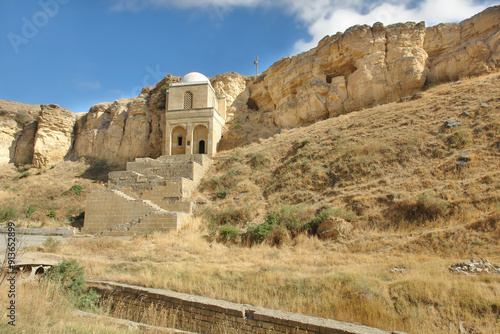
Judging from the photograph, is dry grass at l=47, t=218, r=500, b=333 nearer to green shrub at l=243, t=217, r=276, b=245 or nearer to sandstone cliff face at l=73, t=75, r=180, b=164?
green shrub at l=243, t=217, r=276, b=245

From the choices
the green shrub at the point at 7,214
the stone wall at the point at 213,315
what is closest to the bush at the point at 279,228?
the stone wall at the point at 213,315

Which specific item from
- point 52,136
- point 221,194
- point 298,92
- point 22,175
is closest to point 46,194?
point 22,175

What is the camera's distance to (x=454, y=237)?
301 inches

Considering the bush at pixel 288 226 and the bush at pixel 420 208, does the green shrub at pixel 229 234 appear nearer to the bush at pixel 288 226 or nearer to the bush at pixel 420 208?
the bush at pixel 288 226

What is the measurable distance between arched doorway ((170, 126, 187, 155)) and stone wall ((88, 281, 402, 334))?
18672mm

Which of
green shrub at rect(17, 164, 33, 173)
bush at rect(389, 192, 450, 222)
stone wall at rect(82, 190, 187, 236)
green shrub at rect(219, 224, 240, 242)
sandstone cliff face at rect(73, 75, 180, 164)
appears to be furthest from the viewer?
sandstone cliff face at rect(73, 75, 180, 164)

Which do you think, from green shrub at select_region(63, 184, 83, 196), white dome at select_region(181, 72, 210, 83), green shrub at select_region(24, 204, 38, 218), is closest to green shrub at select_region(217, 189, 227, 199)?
green shrub at select_region(24, 204, 38, 218)

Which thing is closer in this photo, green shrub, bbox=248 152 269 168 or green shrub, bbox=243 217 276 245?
green shrub, bbox=243 217 276 245

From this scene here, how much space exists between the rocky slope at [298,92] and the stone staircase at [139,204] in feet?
34.6

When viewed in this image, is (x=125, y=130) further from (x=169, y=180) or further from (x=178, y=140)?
(x=169, y=180)

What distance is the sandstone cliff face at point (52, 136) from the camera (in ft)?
91.1

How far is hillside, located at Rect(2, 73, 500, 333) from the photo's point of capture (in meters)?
5.44

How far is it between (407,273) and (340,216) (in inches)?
163

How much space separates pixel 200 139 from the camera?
25.2 m
